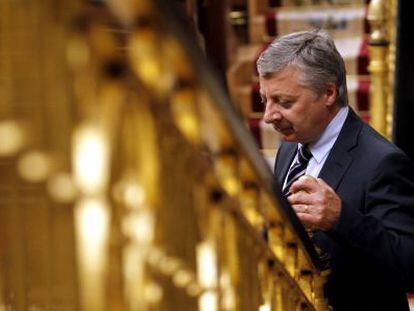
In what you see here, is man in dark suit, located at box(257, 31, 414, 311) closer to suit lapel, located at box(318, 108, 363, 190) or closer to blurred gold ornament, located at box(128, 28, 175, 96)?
suit lapel, located at box(318, 108, 363, 190)

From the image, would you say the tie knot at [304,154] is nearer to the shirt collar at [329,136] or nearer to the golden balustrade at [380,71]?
the shirt collar at [329,136]

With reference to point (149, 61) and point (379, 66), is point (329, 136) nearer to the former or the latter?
point (149, 61)

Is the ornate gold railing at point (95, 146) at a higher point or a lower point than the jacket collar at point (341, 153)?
higher

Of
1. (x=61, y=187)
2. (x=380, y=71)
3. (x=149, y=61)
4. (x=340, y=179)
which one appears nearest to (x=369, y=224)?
(x=340, y=179)

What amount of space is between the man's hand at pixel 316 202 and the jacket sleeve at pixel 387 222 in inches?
0.9

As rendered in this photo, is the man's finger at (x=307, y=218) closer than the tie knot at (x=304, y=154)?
Yes

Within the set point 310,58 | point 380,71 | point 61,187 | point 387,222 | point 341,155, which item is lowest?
point 380,71

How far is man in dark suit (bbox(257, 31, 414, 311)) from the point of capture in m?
2.69

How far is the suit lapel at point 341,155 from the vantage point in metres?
2.90

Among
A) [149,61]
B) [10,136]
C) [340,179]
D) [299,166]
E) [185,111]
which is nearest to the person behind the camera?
[10,136]

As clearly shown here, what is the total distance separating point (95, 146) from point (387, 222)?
5.44 ft

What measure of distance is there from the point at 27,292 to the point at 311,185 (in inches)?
57.5

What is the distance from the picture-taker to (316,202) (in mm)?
2660

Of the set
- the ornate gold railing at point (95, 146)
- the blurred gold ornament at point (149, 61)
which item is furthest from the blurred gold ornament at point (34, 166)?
the blurred gold ornament at point (149, 61)
